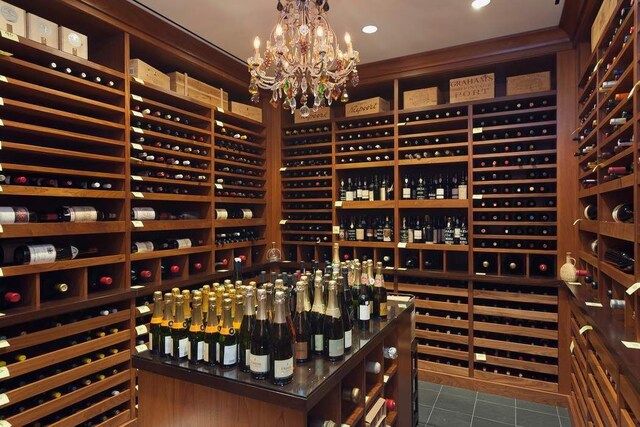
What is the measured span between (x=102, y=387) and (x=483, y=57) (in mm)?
4180

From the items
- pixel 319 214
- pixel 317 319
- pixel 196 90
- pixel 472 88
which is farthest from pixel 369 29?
pixel 317 319

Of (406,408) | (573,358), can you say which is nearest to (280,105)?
(406,408)

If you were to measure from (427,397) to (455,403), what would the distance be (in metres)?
0.24

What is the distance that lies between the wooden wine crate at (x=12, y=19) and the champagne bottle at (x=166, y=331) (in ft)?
6.74

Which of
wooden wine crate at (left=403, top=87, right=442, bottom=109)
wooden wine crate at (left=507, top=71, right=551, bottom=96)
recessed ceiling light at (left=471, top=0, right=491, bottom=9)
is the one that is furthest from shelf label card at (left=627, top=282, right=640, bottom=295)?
wooden wine crate at (left=403, top=87, right=442, bottom=109)

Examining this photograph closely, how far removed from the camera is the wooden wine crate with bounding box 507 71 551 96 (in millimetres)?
3590

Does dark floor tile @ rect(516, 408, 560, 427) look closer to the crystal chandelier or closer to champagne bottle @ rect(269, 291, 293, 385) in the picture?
champagne bottle @ rect(269, 291, 293, 385)

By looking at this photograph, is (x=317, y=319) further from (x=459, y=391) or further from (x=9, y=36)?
(x=459, y=391)

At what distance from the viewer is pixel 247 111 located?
450 cm

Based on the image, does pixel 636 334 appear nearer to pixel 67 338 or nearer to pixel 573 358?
pixel 573 358

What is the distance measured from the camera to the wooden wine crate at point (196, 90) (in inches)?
141

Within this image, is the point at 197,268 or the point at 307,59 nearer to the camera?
the point at 307,59

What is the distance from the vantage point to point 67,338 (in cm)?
270

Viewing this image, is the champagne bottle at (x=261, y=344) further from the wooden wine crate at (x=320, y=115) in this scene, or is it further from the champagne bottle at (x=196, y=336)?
the wooden wine crate at (x=320, y=115)
